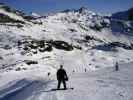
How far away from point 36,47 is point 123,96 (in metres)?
107

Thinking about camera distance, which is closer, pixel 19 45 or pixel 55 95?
pixel 55 95

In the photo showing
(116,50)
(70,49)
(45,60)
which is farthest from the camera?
(116,50)

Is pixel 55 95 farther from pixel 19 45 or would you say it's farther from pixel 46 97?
pixel 19 45

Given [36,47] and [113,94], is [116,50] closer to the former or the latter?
[36,47]

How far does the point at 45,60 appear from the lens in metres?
101

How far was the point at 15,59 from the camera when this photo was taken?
10256 cm

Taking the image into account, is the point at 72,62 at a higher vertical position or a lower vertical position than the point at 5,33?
lower

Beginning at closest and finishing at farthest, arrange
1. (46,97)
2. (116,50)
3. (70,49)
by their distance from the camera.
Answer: (46,97) < (70,49) < (116,50)

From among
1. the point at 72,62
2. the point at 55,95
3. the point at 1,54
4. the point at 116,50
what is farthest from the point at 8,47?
the point at 55,95

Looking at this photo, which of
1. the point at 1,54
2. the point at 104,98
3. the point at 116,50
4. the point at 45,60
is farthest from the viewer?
the point at 116,50

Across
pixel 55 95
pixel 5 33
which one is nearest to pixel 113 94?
pixel 55 95

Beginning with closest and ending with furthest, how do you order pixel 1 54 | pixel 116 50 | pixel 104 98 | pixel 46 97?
1. pixel 104 98
2. pixel 46 97
3. pixel 1 54
4. pixel 116 50

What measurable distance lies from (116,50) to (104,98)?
130 meters

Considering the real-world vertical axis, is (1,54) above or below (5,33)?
below
